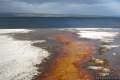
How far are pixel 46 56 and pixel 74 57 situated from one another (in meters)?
2.40

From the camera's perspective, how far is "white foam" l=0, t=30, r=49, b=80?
590 inches

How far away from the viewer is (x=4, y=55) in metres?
20.5

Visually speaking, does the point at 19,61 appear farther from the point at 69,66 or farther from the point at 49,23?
the point at 49,23

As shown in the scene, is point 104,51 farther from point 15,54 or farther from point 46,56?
point 15,54

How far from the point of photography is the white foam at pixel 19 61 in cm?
1498

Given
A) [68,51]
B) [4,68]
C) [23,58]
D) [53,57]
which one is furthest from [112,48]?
[4,68]

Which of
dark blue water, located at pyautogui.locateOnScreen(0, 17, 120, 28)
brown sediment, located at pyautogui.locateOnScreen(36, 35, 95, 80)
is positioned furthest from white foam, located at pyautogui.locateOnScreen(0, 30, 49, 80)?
dark blue water, located at pyautogui.locateOnScreen(0, 17, 120, 28)

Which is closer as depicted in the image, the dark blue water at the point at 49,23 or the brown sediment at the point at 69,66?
the brown sediment at the point at 69,66

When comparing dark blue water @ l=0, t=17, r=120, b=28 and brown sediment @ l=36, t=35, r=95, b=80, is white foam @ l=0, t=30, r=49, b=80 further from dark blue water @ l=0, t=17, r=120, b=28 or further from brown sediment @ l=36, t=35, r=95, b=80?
dark blue water @ l=0, t=17, r=120, b=28

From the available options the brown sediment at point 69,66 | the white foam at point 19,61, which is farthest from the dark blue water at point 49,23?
the brown sediment at point 69,66

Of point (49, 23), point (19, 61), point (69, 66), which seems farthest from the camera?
point (49, 23)

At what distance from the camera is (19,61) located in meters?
18.4

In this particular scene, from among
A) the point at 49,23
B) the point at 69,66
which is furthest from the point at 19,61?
the point at 49,23

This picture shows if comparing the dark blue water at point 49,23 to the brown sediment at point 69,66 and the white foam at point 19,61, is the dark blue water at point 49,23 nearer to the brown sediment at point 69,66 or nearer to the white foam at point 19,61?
the white foam at point 19,61
